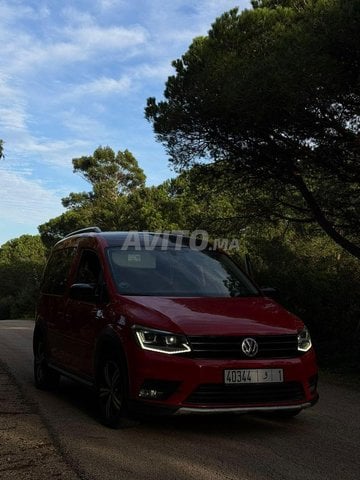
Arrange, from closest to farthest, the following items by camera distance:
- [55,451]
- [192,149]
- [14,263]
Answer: [55,451] < [192,149] < [14,263]

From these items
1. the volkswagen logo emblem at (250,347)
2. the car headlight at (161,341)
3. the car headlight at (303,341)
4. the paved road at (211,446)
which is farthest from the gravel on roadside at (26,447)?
the car headlight at (303,341)

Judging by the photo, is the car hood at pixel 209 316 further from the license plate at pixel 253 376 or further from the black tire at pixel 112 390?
the black tire at pixel 112 390

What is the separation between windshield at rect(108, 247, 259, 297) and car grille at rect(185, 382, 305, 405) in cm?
119

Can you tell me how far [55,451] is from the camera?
16.4 ft

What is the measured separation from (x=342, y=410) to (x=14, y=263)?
71635 millimetres

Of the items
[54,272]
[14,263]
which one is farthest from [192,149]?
[14,263]

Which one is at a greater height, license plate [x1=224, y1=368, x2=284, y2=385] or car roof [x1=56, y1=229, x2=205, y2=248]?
car roof [x1=56, y1=229, x2=205, y2=248]

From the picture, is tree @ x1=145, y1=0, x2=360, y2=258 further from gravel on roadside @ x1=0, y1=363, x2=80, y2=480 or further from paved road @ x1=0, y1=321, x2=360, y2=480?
gravel on roadside @ x1=0, y1=363, x2=80, y2=480

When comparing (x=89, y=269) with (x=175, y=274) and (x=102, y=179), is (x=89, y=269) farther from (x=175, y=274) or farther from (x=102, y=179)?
(x=102, y=179)

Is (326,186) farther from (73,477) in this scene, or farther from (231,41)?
(73,477)

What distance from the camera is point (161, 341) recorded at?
525 cm

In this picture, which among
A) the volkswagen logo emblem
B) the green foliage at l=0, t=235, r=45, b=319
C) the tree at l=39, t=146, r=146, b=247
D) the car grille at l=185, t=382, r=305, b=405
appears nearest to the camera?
the car grille at l=185, t=382, r=305, b=405

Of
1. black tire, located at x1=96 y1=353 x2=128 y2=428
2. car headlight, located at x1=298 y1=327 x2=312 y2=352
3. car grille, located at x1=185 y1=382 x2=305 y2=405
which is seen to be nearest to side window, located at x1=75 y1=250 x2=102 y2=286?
black tire, located at x1=96 y1=353 x2=128 y2=428

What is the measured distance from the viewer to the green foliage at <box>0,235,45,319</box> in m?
45.5
